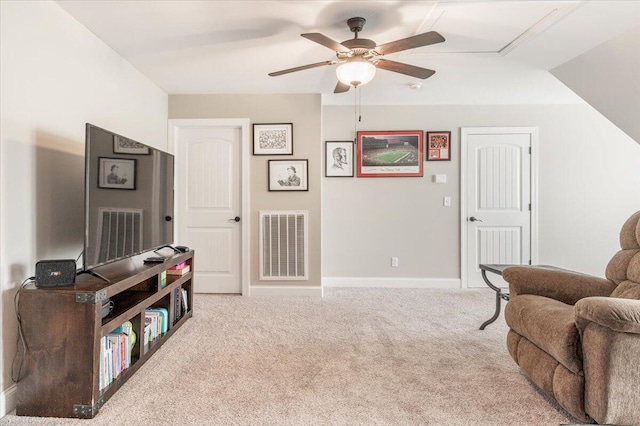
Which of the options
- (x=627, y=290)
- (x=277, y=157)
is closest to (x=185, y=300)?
(x=277, y=157)

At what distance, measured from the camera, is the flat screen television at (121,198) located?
1.98 m

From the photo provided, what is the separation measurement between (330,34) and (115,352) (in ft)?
8.15

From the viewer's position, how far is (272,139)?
160 inches

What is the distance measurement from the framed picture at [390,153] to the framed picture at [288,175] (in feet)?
2.75

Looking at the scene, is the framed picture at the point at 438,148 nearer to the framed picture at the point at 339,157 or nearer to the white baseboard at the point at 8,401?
the framed picture at the point at 339,157

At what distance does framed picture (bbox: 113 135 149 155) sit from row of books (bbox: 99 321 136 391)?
109cm

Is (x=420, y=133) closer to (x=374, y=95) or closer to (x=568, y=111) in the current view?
(x=374, y=95)

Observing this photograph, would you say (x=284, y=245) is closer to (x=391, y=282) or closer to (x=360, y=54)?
(x=391, y=282)

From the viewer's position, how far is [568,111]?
4398 mm

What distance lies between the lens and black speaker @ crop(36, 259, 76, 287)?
5.82 ft

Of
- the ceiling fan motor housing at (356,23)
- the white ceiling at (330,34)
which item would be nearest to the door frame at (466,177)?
the white ceiling at (330,34)

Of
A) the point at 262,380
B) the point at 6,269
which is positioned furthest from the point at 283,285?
the point at 6,269

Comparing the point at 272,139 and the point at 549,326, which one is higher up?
the point at 272,139

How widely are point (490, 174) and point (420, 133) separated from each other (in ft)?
3.31
